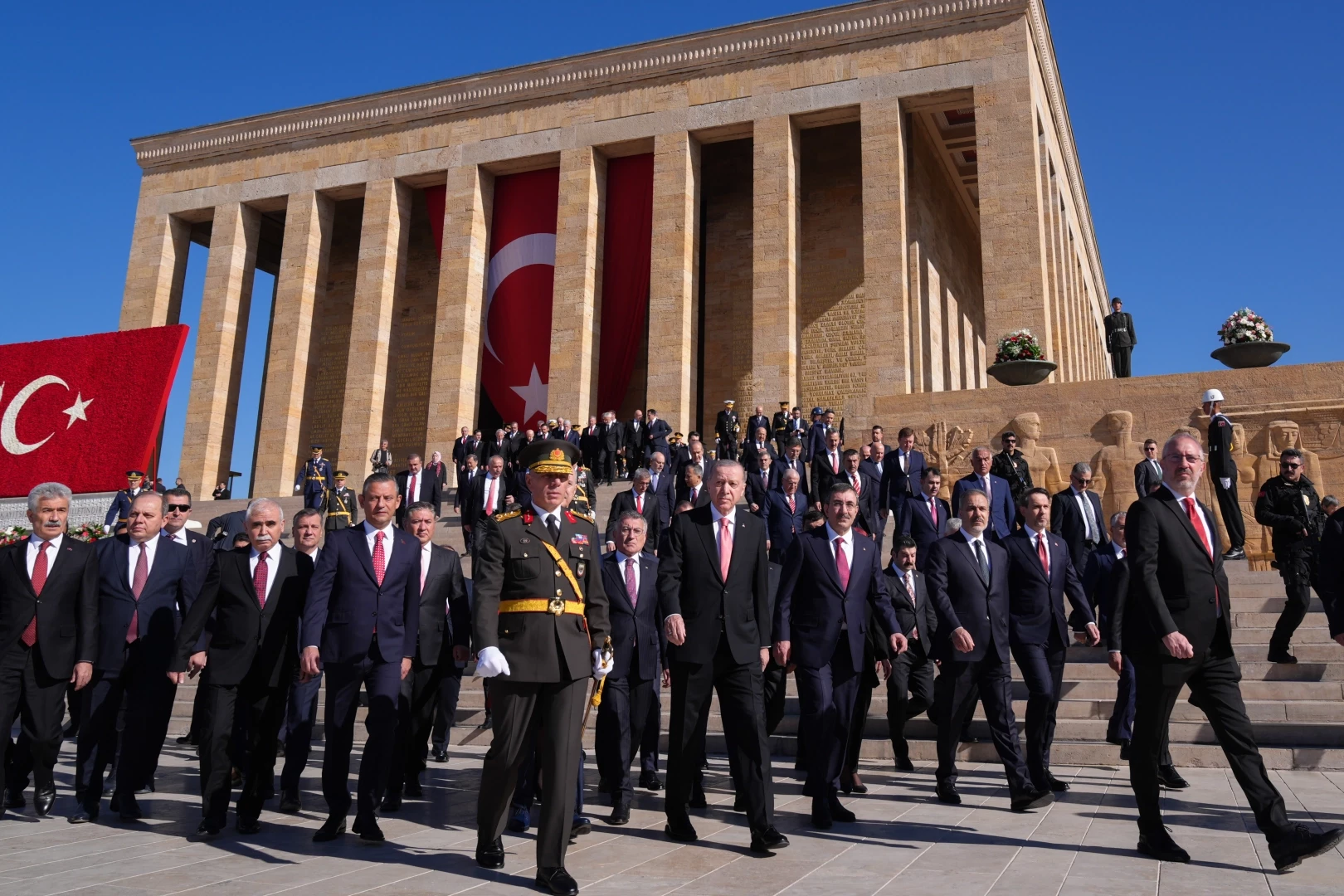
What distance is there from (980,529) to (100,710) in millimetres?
4919

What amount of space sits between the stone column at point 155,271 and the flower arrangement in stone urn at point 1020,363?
21770 millimetres

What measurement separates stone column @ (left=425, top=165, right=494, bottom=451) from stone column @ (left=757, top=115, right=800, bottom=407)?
6812 mm

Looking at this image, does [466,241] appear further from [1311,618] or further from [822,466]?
[1311,618]

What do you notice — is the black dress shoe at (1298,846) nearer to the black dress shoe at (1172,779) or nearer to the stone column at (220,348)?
the black dress shoe at (1172,779)

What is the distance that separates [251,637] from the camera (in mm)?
5227

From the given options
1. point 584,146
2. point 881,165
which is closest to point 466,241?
point 584,146

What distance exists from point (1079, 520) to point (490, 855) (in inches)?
261

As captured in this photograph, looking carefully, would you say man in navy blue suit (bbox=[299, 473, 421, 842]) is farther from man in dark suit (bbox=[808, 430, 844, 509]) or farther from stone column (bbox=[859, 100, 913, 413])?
stone column (bbox=[859, 100, 913, 413])

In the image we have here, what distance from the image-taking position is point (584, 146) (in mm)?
24094

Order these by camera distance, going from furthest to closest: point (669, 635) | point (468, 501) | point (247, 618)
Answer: point (468, 501) < point (247, 618) < point (669, 635)

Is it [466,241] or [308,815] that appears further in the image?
[466,241]

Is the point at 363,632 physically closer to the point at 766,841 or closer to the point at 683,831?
the point at 683,831

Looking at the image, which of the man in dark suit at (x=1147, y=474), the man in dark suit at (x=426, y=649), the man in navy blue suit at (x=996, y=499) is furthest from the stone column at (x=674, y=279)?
the man in dark suit at (x=426, y=649)

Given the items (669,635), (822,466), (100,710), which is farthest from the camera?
(822,466)
